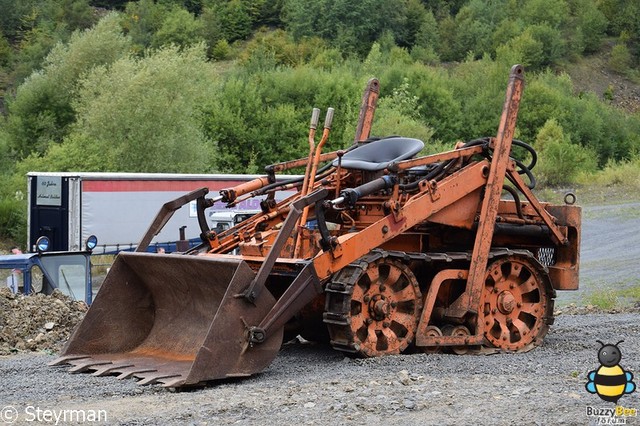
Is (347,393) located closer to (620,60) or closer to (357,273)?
(357,273)

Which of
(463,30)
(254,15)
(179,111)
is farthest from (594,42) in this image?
(179,111)

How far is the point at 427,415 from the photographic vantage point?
8.05 metres

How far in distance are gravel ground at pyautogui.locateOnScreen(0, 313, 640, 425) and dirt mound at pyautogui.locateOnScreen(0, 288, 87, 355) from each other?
760 mm

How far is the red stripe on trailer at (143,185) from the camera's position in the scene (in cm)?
2672

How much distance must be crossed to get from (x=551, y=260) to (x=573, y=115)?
55.3 m

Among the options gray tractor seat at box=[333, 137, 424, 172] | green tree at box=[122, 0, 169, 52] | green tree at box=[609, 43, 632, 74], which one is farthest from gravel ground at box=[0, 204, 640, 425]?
green tree at box=[609, 43, 632, 74]

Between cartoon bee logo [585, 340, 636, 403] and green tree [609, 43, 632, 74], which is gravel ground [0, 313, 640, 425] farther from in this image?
green tree [609, 43, 632, 74]

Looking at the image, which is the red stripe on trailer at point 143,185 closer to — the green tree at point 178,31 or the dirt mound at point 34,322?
the dirt mound at point 34,322

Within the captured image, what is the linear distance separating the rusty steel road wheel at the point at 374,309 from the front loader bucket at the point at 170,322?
0.74 m

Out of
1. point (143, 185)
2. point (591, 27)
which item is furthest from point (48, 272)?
point (591, 27)

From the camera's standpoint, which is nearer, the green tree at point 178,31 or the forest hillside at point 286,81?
the forest hillside at point 286,81

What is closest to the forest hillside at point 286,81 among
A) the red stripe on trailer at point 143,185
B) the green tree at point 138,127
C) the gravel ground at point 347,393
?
the green tree at point 138,127

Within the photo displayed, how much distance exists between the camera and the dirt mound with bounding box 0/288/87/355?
1241 cm

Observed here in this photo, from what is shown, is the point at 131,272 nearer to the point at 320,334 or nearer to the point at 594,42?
the point at 320,334
